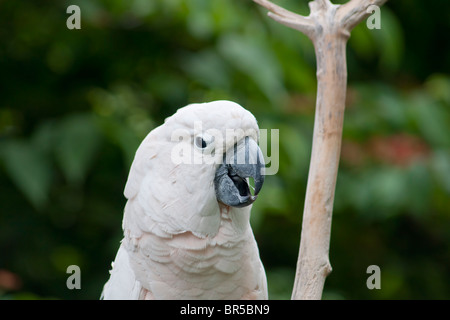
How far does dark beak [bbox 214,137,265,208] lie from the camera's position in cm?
153

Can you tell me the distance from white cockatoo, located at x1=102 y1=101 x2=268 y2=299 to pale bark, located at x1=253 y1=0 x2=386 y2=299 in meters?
0.15

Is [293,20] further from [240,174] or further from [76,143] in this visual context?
[76,143]

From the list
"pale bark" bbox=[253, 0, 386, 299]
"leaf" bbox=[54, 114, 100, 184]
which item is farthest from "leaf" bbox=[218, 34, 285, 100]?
"pale bark" bbox=[253, 0, 386, 299]

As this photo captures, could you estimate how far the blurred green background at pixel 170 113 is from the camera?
2.55 metres

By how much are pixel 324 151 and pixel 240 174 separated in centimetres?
22

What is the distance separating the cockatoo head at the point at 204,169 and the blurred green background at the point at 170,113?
0.90m

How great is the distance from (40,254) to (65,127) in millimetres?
789

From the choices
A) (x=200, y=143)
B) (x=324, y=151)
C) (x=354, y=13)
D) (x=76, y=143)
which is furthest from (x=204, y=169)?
(x=76, y=143)

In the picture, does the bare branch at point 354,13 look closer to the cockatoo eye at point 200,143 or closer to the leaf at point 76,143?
the cockatoo eye at point 200,143

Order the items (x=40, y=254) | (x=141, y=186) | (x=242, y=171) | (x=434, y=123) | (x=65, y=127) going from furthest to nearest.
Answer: (x=40, y=254), (x=434, y=123), (x=65, y=127), (x=141, y=186), (x=242, y=171)

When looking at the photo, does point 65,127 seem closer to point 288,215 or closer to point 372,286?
point 288,215

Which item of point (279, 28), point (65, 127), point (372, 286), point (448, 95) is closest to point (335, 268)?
point (372, 286)
